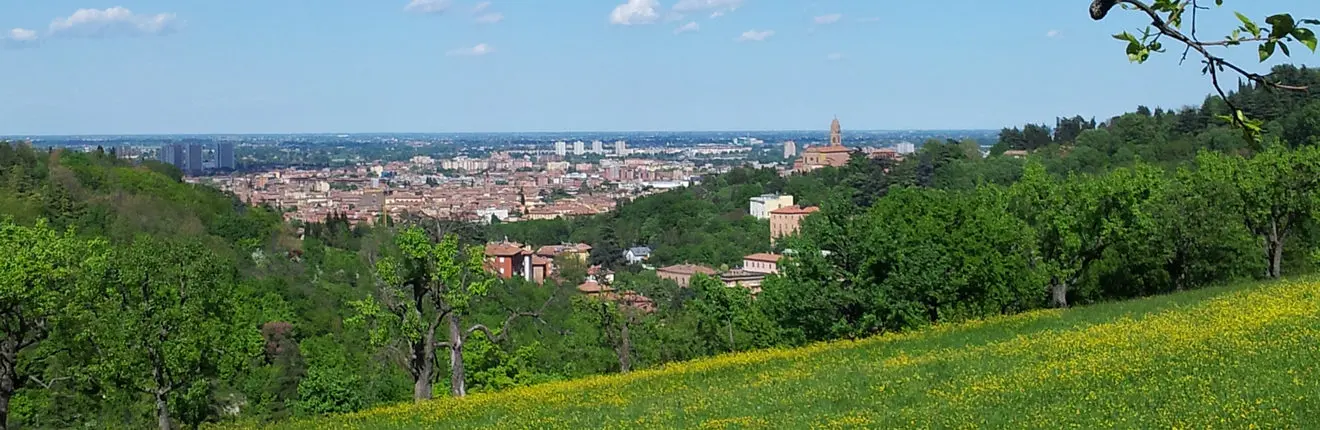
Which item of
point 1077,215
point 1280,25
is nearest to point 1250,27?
point 1280,25

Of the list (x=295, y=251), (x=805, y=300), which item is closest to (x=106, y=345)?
(x=805, y=300)

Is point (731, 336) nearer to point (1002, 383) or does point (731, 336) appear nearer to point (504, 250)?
point (1002, 383)

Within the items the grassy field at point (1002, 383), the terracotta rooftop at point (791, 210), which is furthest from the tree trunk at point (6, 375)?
the terracotta rooftop at point (791, 210)

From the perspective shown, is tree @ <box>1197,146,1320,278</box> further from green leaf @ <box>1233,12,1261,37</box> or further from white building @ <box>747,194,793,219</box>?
white building @ <box>747,194,793,219</box>

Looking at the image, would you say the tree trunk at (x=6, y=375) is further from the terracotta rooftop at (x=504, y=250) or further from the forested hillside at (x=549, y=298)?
the terracotta rooftop at (x=504, y=250)

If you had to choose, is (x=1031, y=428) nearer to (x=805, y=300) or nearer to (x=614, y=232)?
(x=805, y=300)

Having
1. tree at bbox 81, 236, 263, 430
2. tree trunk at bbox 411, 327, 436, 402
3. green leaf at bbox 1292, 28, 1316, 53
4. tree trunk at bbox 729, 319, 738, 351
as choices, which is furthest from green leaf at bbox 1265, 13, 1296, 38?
tree trunk at bbox 729, 319, 738, 351
